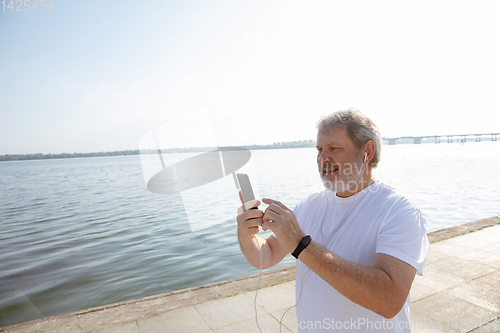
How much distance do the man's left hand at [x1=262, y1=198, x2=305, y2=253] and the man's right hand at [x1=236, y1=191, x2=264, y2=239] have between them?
116 millimetres

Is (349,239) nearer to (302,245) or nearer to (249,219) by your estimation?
(302,245)

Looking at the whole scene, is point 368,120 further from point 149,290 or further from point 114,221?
point 114,221

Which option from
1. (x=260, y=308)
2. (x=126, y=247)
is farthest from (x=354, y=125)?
(x=126, y=247)

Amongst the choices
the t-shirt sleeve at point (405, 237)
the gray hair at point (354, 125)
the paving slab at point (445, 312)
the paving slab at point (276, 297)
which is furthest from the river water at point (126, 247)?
the paving slab at point (445, 312)

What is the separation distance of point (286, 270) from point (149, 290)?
303 cm

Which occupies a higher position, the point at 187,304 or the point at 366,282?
the point at 366,282

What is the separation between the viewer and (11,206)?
1791cm

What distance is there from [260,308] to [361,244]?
7.93 feet

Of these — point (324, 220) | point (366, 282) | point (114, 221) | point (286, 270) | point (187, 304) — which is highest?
point (324, 220)

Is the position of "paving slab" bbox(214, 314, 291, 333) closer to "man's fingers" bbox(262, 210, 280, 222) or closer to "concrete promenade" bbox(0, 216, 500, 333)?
"concrete promenade" bbox(0, 216, 500, 333)

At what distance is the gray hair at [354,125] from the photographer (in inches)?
62.2

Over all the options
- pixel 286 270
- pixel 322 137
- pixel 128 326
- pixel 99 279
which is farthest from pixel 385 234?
pixel 99 279

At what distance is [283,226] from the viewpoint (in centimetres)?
134

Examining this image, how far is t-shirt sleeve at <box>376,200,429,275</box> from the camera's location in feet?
4.20
